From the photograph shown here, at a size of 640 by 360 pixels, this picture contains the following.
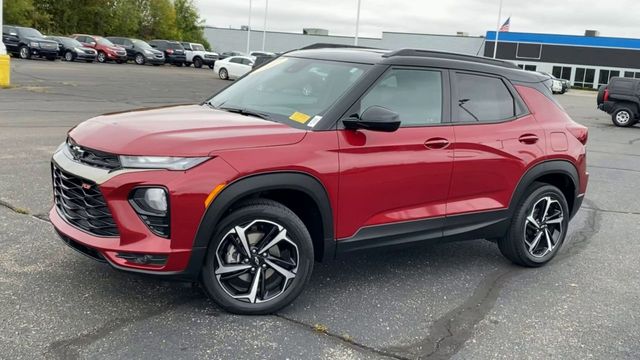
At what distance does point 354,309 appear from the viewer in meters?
4.09

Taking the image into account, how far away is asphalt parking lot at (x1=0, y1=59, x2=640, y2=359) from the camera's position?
3475 millimetres

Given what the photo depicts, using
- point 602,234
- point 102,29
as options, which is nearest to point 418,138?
point 602,234

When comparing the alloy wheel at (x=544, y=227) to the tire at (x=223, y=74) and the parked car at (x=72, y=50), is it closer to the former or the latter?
the tire at (x=223, y=74)

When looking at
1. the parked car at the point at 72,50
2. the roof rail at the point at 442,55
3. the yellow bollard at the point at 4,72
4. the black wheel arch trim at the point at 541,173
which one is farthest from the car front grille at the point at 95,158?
the parked car at the point at 72,50

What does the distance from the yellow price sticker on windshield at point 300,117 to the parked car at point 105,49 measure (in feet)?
131

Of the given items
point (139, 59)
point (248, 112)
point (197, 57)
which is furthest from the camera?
point (197, 57)

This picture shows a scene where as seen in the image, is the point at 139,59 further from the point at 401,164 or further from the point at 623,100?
the point at 401,164

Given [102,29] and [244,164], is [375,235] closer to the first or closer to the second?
[244,164]

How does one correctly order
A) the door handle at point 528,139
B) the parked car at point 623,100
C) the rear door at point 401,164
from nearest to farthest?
the rear door at point 401,164, the door handle at point 528,139, the parked car at point 623,100

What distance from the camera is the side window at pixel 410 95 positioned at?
4.31m

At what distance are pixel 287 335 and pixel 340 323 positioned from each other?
0.40 meters

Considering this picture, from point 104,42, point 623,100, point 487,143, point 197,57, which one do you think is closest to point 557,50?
point 197,57

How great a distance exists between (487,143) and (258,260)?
207 centimetres

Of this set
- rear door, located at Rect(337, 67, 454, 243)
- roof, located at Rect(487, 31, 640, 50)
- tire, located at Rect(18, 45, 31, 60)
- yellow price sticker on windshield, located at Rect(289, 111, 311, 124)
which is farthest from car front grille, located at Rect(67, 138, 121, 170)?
roof, located at Rect(487, 31, 640, 50)
